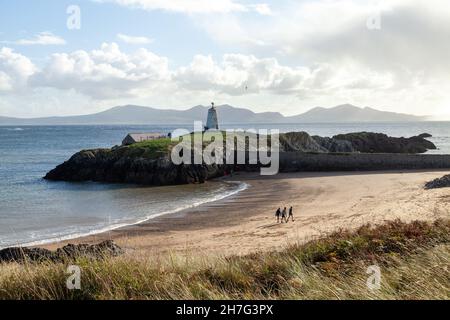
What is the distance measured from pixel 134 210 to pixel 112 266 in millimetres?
21913

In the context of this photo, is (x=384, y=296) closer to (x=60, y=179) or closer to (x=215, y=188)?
(x=215, y=188)

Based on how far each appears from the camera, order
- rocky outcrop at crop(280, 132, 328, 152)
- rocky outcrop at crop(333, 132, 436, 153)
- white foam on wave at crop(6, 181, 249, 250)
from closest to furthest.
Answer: white foam on wave at crop(6, 181, 249, 250), rocky outcrop at crop(280, 132, 328, 152), rocky outcrop at crop(333, 132, 436, 153)

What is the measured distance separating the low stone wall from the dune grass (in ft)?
129

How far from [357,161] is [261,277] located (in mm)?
41559

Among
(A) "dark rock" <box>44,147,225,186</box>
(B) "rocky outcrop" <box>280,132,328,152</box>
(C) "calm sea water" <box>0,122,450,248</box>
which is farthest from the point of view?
(B) "rocky outcrop" <box>280,132,328,152</box>

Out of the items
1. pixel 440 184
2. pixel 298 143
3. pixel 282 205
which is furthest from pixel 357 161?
pixel 282 205

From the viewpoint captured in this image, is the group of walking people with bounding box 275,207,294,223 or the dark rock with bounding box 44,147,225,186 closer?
the group of walking people with bounding box 275,207,294,223

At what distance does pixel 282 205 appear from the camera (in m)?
28.5

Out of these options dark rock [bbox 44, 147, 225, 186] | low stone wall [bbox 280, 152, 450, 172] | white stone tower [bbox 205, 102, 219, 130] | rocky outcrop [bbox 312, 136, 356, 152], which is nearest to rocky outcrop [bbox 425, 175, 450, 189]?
low stone wall [bbox 280, 152, 450, 172]

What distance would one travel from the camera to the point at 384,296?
5.45m

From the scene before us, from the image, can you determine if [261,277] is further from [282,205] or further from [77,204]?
[77,204]

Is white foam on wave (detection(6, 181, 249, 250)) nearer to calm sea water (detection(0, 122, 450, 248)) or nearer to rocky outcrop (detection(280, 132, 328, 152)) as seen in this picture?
calm sea water (detection(0, 122, 450, 248))

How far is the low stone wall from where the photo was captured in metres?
44.8
